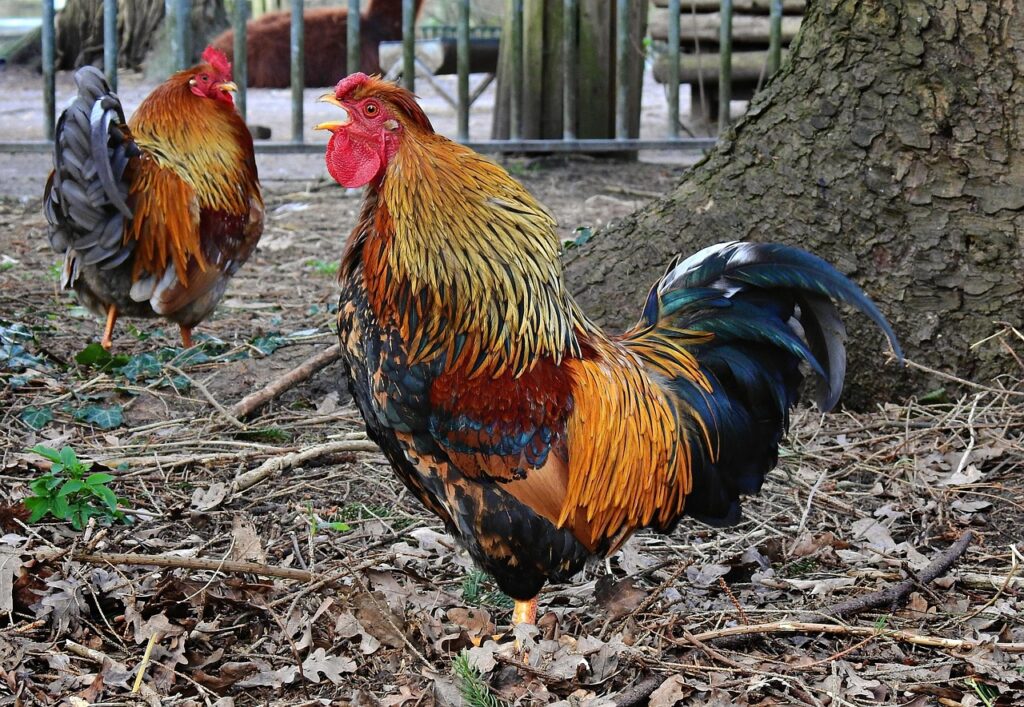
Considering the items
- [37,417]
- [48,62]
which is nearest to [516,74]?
[48,62]

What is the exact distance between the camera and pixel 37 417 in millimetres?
4512

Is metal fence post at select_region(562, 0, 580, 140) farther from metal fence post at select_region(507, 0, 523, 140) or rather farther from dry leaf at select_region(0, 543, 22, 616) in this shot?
dry leaf at select_region(0, 543, 22, 616)

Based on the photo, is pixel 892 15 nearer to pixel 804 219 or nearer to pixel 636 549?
pixel 804 219

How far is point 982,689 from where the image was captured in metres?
2.91

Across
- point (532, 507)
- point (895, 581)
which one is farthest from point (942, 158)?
point (532, 507)

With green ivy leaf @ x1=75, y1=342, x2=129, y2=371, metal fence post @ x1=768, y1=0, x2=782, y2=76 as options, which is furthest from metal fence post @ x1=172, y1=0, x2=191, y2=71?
metal fence post @ x1=768, y1=0, x2=782, y2=76

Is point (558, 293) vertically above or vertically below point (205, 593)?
above

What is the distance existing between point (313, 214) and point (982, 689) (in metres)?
6.68

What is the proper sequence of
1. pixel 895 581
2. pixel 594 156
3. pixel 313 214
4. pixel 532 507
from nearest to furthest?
pixel 532 507 → pixel 895 581 → pixel 313 214 → pixel 594 156

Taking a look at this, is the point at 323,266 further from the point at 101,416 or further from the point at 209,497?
the point at 209,497

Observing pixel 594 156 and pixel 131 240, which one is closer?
pixel 131 240

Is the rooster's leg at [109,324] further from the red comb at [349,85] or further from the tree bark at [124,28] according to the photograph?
the tree bark at [124,28]

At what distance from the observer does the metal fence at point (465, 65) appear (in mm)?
8539

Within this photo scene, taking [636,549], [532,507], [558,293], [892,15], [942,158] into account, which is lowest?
[636,549]
